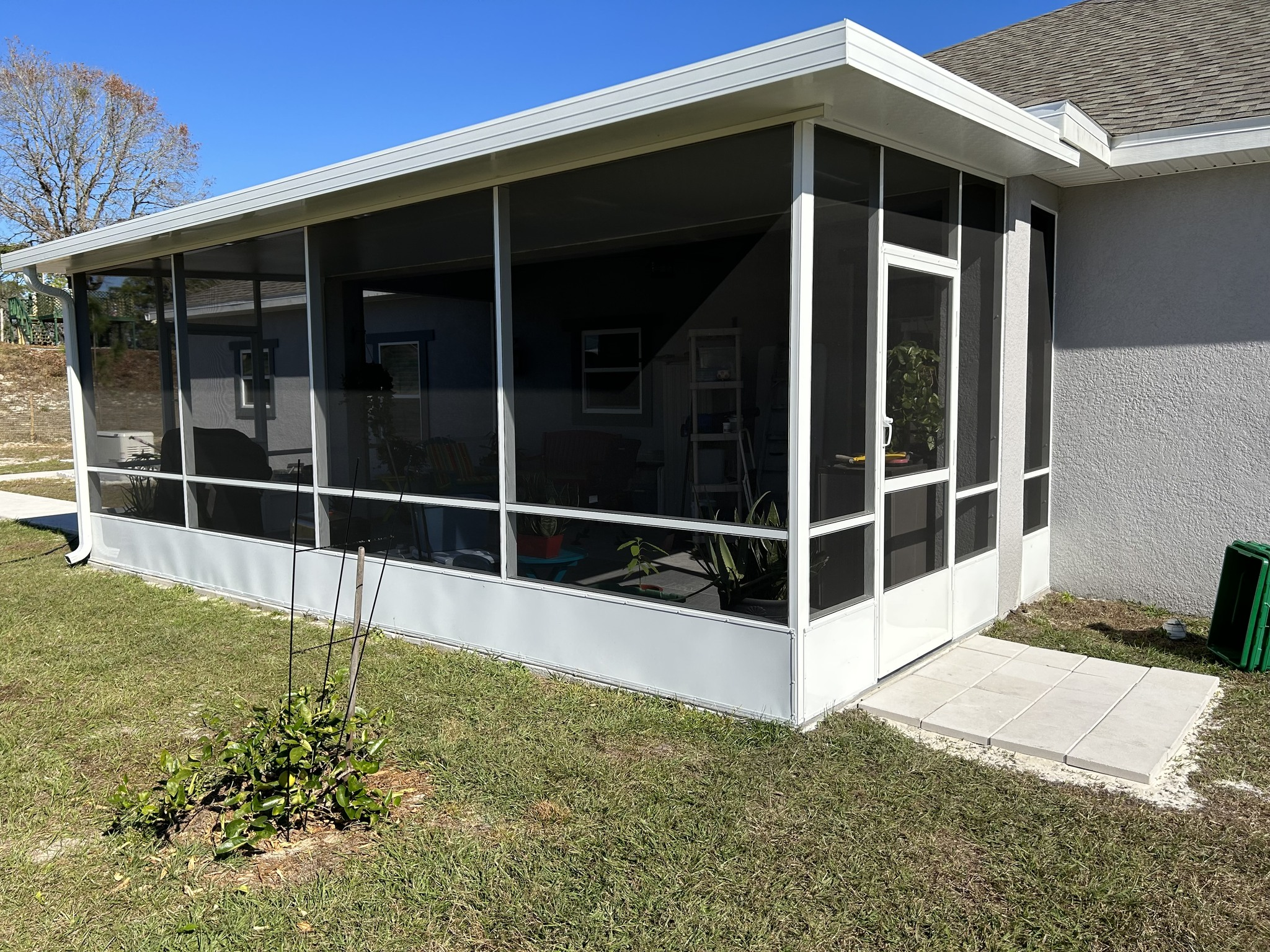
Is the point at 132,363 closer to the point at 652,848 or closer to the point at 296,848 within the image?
the point at 296,848

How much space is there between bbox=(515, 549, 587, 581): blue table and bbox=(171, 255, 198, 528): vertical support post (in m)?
3.33

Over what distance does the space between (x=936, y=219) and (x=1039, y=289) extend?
148 centimetres

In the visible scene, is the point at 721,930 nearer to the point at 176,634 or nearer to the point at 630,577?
the point at 630,577

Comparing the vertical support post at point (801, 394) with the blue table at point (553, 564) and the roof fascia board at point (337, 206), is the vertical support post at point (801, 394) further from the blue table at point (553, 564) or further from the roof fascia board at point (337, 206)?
the blue table at point (553, 564)

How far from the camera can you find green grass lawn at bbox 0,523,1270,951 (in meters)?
2.54

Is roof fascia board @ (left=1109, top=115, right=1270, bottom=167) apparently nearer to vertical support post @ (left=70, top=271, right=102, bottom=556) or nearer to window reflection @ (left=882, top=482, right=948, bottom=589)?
window reflection @ (left=882, top=482, right=948, bottom=589)

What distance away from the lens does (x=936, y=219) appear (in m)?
4.48

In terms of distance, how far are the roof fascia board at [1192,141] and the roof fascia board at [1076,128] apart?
10 cm

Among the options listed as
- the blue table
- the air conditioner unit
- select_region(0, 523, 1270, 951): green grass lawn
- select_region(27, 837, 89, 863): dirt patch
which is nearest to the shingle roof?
select_region(0, 523, 1270, 951): green grass lawn

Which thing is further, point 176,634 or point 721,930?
point 176,634

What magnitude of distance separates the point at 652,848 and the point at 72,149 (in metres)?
30.6

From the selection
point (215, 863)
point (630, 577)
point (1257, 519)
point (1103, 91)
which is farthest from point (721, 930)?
point (1103, 91)

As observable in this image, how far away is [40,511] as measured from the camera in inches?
428

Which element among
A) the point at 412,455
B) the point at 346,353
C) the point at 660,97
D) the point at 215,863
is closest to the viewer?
the point at 215,863
